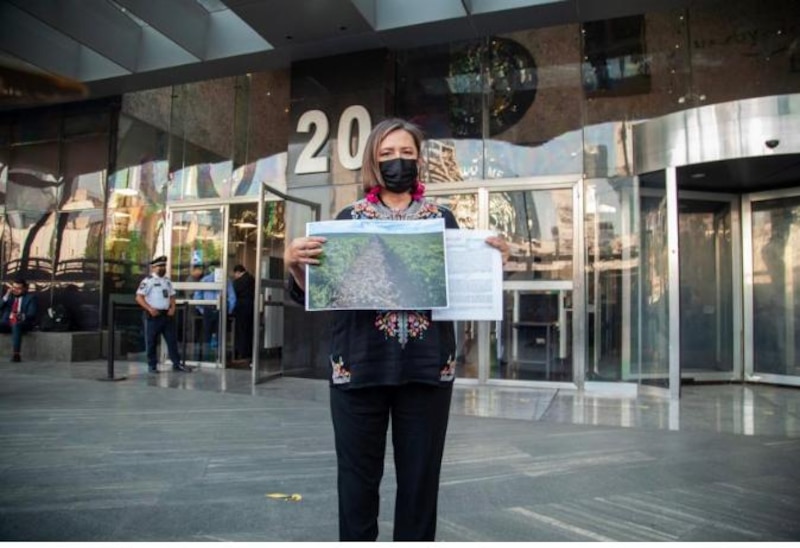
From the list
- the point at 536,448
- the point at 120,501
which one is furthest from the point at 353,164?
the point at 120,501

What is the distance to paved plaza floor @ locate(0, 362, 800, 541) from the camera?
9.25ft

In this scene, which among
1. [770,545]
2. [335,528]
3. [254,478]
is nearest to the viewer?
[770,545]

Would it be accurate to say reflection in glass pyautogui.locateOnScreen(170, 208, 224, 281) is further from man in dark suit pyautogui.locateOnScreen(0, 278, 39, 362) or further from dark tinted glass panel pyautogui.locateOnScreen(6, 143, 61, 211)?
dark tinted glass panel pyautogui.locateOnScreen(6, 143, 61, 211)

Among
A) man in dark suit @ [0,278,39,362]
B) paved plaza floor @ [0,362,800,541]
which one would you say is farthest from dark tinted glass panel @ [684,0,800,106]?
man in dark suit @ [0,278,39,362]

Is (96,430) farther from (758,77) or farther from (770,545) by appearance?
(758,77)

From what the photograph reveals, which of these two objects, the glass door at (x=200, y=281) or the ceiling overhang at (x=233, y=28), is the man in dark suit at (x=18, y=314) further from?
the ceiling overhang at (x=233, y=28)

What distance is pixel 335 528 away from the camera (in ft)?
9.12

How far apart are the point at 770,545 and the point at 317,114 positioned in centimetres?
816

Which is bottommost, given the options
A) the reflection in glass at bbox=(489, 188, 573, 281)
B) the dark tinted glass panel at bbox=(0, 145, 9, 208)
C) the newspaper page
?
the newspaper page

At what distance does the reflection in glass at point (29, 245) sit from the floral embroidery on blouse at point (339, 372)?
12.2 meters

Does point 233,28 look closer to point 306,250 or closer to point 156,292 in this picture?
point 156,292

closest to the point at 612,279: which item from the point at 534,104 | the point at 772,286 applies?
the point at 772,286

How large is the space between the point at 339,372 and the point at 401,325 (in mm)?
260

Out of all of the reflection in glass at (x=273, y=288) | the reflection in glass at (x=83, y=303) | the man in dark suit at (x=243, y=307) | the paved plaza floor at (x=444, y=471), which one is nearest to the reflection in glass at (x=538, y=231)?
the paved plaza floor at (x=444, y=471)
